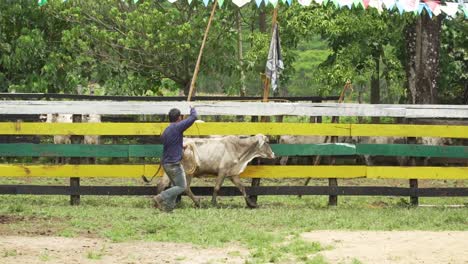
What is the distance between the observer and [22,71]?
81.1 feet

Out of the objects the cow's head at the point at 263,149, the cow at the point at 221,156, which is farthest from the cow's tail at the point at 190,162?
the cow's head at the point at 263,149

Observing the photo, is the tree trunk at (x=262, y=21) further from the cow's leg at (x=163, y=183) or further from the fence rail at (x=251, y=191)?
the cow's leg at (x=163, y=183)

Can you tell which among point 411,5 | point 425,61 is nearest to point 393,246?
point 411,5

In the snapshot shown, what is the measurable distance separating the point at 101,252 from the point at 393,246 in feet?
10.6

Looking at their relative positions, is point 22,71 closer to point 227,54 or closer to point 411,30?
point 227,54

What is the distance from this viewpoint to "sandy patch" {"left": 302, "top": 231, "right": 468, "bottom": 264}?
10.5 m

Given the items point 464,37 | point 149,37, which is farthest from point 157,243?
point 464,37

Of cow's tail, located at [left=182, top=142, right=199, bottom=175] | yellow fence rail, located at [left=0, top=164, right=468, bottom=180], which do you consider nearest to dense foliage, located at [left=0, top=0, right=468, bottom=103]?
yellow fence rail, located at [left=0, top=164, right=468, bottom=180]

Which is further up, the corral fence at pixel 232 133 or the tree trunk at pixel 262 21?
the tree trunk at pixel 262 21

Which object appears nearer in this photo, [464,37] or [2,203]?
[2,203]

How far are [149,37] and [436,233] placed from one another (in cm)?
1219

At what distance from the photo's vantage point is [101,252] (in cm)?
1090

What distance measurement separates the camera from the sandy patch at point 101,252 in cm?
1048

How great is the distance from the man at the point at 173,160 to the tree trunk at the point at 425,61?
928cm
